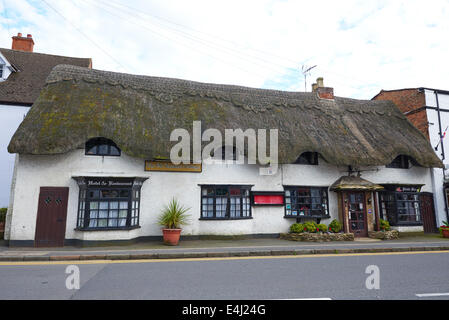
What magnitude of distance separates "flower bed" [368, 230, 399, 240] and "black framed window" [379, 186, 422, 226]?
1.04m

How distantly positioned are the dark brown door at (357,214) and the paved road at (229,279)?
20.3 feet

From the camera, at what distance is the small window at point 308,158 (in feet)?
50.0

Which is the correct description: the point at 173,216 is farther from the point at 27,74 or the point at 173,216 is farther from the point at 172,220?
the point at 27,74

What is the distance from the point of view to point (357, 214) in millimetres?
14977

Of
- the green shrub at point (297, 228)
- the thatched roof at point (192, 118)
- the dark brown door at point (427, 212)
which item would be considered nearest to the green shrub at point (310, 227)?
the green shrub at point (297, 228)

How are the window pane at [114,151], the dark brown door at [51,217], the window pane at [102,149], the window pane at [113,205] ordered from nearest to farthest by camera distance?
the dark brown door at [51,217], the window pane at [113,205], the window pane at [102,149], the window pane at [114,151]

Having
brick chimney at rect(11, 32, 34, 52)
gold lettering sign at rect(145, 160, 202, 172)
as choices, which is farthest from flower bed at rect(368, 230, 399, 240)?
brick chimney at rect(11, 32, 34, 52)

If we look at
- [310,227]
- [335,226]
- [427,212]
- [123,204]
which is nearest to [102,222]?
[123,204]

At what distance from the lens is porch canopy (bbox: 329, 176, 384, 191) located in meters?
14.2

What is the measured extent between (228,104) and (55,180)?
30.6ft

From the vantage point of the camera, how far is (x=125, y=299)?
187 inches

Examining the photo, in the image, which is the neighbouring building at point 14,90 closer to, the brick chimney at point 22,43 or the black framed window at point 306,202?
the brick chimney at point 22,43

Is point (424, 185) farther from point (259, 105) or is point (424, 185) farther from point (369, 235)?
point (259, 105)
